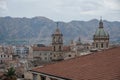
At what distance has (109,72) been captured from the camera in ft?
25.2

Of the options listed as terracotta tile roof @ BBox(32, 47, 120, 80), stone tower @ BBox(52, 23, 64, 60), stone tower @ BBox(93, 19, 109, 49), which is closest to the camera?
terracotta tile roof @ BBox(32, 47, 120, 80)

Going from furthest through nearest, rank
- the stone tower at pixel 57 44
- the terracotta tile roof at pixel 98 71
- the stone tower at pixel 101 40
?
1. the stone tower at pixel 57 44
2. the stone tower at pixel 101 40
3. the terracotta tile roof at pixel 98 71

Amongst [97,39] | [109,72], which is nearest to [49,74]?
[109,72]

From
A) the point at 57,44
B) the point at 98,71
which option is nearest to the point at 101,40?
the point at 57,44

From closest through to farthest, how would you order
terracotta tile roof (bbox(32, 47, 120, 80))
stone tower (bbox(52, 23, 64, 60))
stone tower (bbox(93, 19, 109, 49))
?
1. terracotta tile roof (bbox(32, 47, 120, 80))
2. stone tower (bbox(93, 19, 109, 49))
3. stone tower (bbox(52, 23, 64, 60))

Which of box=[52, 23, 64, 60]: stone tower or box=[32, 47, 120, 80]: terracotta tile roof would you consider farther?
box=[52, 23, 64, 60]: stone tower

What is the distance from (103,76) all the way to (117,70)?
0.48 meters

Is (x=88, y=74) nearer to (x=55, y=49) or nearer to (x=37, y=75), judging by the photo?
(x=37, y=75)

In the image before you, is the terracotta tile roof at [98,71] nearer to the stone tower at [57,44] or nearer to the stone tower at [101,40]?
the stone tower at [101,40]

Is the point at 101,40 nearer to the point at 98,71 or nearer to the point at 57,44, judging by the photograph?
the point at 57,44

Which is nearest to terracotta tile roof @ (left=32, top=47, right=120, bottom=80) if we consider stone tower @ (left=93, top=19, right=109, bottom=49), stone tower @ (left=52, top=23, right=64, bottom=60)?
stone tower @ (left=93, top=19, right=109, bottom=49)

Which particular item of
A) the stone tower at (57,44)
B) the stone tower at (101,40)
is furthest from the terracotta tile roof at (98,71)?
the stone tower at (57,44)

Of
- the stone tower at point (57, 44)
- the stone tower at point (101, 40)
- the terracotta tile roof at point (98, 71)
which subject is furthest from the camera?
the stone tower at point (57, 44)

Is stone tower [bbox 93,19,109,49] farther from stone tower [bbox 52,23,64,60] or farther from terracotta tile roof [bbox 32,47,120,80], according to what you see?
Answer: terracotta tile roof [bbox 32,47,120,80]
